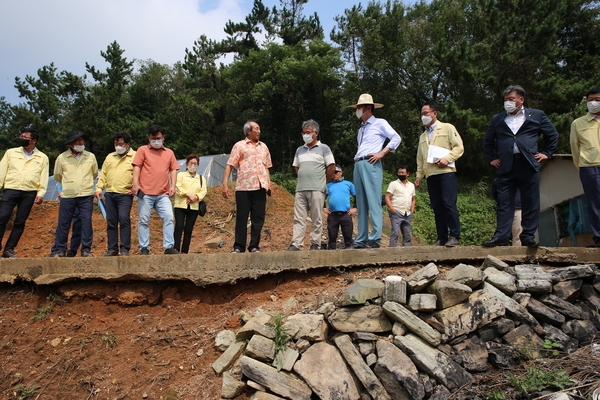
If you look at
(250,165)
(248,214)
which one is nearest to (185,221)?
(248,214)

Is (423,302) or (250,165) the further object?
(250,165)

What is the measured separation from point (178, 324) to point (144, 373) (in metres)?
0.59

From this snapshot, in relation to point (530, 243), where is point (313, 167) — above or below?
above

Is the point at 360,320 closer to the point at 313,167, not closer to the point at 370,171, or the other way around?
the point at 370,171

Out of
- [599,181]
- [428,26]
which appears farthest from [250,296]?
[428,26]

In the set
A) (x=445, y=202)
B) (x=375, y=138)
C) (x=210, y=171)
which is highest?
(x=210, y=171)

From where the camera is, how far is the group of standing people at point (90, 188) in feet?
18.9

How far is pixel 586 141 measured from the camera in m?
5.26

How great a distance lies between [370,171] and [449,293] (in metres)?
1.82

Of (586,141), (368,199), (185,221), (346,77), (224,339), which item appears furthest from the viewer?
(346,77)

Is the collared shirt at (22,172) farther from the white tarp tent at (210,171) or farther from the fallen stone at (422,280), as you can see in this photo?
the white tarp tent at (210,171)

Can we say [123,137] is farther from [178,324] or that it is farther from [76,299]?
[178,324]

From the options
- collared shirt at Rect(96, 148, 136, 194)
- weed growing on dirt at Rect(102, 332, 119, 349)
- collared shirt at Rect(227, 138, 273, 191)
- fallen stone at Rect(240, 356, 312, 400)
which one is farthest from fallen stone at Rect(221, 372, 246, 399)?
collared shirt at Rect(96, 148, 136, 194)

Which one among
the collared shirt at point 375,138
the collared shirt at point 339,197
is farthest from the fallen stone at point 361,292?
the collared shirt at point 339,197
